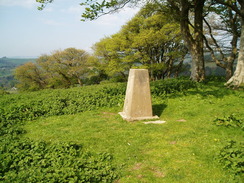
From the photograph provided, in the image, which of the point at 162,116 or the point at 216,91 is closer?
the point at 162,116

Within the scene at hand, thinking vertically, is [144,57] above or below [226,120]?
above

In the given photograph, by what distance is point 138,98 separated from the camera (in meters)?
8.15

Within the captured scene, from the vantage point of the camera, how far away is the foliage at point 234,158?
387cm

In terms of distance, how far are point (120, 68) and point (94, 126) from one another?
2353cm

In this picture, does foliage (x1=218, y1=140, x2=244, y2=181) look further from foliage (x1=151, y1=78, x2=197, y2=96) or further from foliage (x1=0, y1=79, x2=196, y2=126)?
foliage (x1=151, y1=78, x2=197, y2=96)

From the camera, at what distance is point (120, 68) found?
30.5m

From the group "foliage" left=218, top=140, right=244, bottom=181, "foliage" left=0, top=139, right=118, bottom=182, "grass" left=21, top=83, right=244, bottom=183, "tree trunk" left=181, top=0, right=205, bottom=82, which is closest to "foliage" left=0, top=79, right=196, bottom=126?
"grass" left=21, top=83, right=244, bottom=183

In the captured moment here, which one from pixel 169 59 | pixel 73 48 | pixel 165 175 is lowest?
pixel 165 175

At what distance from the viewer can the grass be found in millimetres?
4367

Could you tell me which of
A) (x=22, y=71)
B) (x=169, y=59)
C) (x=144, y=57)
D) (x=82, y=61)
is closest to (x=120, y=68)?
(x=144, y=57)

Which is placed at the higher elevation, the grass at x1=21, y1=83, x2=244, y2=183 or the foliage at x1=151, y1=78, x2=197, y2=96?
the foliage at x1=151, y1=78, x2=197, y2=96

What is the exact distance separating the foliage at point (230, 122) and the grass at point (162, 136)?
0.92 ft

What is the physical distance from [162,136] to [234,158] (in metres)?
2.43

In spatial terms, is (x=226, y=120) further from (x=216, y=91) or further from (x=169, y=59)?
(x=169, y=59)
